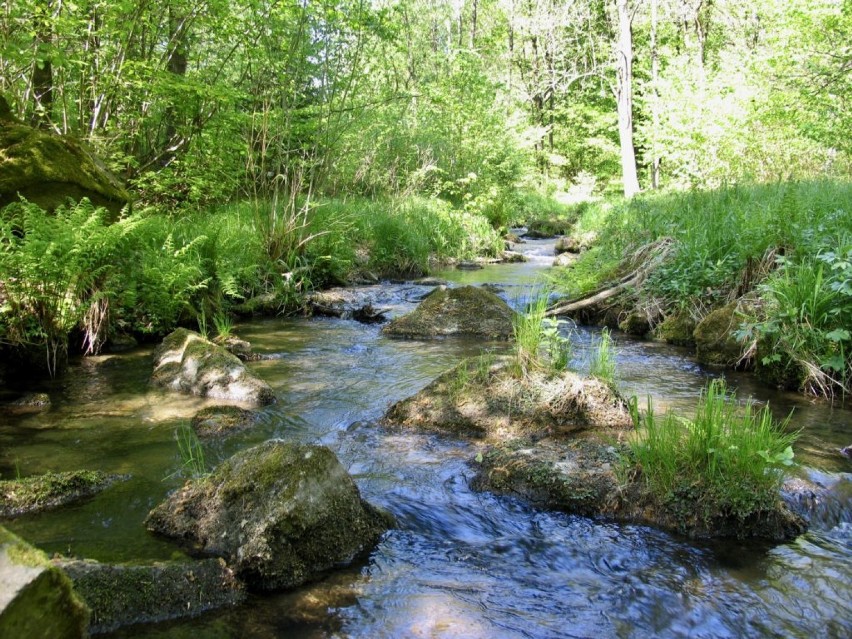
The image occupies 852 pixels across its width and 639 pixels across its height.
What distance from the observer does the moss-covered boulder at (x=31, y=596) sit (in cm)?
159

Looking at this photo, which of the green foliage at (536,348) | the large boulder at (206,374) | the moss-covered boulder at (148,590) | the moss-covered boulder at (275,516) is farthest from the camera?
the large boulder at (206,374)

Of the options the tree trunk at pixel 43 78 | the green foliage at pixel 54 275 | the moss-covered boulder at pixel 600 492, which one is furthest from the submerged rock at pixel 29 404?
the tree trunk at pixel 43 78

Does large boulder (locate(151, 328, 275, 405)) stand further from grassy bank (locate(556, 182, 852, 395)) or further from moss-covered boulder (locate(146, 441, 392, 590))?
grassy bank (locate(556, 182, 852, 395))

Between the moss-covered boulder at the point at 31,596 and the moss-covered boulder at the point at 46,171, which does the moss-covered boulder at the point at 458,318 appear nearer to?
the moss-covered boulder at the point at 46,171

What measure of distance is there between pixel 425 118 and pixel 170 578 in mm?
19059

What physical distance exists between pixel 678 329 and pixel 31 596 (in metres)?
7.72

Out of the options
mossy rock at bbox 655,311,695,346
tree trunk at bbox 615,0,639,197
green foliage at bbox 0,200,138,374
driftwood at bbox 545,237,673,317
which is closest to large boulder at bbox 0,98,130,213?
green foliage at bbox 0,200,138,374

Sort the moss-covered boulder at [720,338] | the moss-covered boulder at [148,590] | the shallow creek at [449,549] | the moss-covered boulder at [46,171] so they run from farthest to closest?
the moss-covered boulder at [46,171] → the moss-covered boulder at [720,338] → the shallow creek at [449,549] → the moss-covered boulder at [148,590]

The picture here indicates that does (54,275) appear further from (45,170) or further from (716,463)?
(716,463)

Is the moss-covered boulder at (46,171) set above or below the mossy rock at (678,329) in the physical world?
above

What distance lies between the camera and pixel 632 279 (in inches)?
356

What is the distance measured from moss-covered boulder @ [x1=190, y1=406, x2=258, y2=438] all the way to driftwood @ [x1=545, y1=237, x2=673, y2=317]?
5.06 m

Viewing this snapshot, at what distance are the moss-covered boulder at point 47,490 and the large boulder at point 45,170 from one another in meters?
4.81

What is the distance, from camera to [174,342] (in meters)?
6.57
